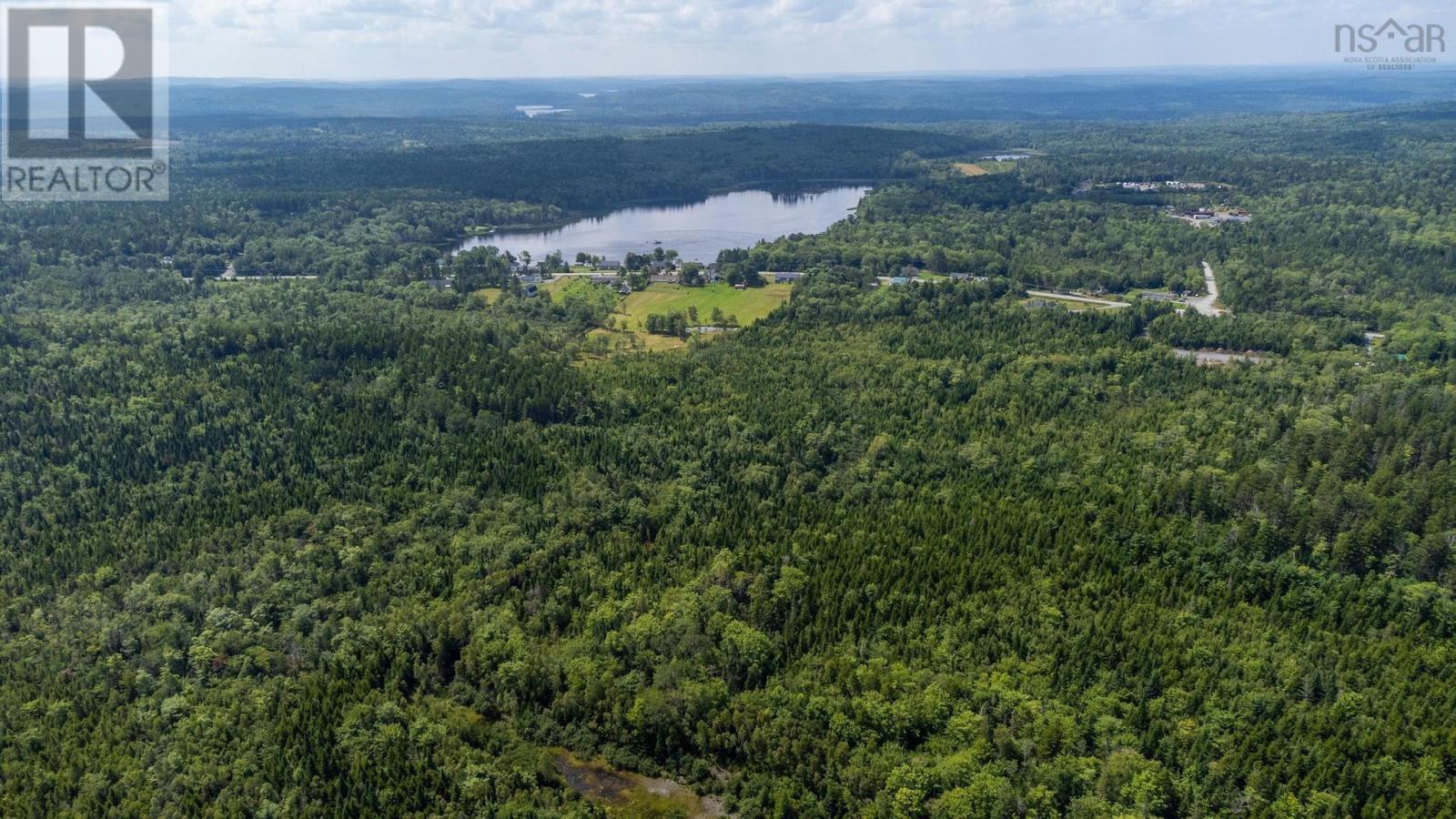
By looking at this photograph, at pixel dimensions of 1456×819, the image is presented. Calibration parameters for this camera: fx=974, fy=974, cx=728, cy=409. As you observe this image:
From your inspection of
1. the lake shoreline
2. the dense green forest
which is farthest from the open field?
the lake shoreline

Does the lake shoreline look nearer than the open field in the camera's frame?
No

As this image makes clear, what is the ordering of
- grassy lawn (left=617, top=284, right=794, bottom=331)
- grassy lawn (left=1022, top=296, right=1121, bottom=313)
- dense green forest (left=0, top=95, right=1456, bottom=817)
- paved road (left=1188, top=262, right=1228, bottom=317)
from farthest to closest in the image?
grassy lawn (left=617, top=284, right=794, bottom=331) < grassy lawn (left=1022, top=296, right=1121, bottom=313) < paved road (left=1188, top=262, right=1228, bottom=317) < dense green forest (left=0, top=95, right=1456, bottom=817)

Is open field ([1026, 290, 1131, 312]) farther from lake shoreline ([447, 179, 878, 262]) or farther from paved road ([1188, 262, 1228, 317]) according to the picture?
lake shoreline ([447, 179, 878, 262])

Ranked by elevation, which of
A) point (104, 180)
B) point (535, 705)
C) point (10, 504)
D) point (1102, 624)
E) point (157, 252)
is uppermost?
point (104, 180)

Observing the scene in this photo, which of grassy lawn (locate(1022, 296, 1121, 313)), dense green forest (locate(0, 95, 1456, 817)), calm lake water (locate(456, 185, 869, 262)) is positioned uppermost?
calm lake water (locate(456, 185, 869, 262))

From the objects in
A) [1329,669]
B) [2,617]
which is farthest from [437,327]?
[1329,669]

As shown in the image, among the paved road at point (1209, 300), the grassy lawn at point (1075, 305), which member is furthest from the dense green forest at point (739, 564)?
the paved road at point (1209, 300)

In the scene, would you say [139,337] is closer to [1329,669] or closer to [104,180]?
[1329,669]
